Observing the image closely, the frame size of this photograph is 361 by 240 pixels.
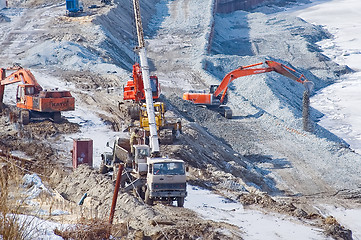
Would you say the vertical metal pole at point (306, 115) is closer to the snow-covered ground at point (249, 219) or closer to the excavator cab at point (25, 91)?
the excavator cab at point (25, 91)

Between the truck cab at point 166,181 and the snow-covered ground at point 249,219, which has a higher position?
the truck cab at point 166,181

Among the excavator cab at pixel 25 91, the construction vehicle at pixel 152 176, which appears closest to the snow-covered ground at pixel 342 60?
the excavator cab at pixel 25 91

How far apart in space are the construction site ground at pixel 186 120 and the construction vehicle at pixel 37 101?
1.89ft

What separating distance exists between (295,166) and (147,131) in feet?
29.4

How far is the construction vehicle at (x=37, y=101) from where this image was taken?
30589 mm

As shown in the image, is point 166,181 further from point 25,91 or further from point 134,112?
point 25,91

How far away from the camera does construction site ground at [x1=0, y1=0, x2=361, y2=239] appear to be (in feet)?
62.5

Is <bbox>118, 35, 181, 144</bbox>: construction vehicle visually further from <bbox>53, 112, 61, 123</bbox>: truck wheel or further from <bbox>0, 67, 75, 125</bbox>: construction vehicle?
<bbox>53, 112, 61, 123</bbox>: truck wheel

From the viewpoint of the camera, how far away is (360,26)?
92.4 m

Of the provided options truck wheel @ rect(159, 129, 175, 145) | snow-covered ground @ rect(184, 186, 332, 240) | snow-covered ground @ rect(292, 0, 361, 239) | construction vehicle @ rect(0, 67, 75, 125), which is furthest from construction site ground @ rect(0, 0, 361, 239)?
snow-covered ground @ rect(292, 0, 361, 239)

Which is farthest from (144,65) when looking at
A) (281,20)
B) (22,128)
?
(281,20)

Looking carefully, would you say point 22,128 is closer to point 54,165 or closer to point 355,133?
point 54,165

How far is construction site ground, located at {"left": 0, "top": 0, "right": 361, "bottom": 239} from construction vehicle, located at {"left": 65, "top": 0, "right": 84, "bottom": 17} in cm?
74

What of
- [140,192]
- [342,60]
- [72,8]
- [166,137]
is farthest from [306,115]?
[342,60]
